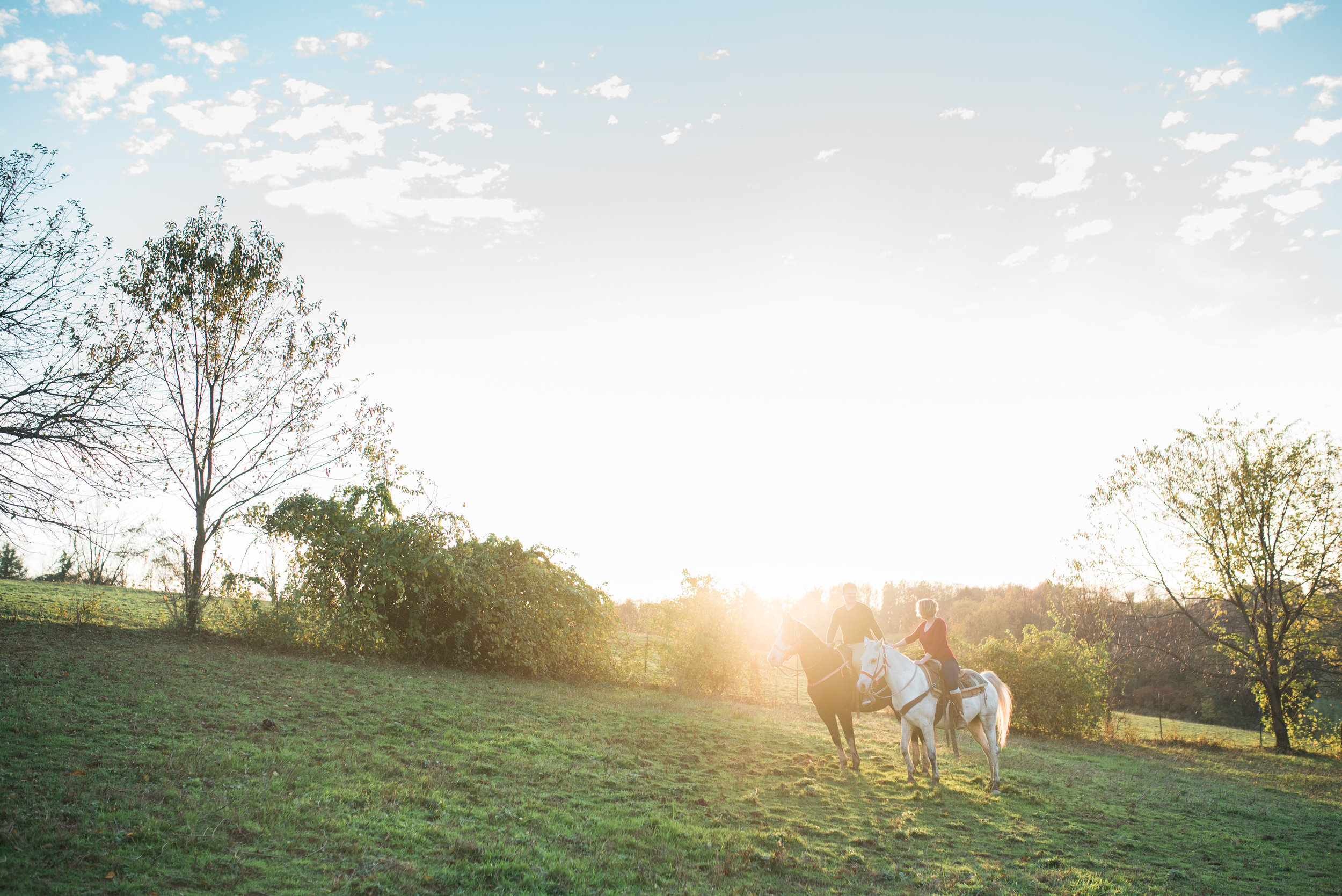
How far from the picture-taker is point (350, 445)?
53.2 feet

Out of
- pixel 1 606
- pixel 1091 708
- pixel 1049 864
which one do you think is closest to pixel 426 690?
pixel 1 606

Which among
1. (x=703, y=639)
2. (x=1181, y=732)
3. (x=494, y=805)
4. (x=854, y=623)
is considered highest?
(x=854, y=623)

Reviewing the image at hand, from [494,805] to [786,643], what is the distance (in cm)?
572

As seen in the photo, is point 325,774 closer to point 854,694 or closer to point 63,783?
point 63,783

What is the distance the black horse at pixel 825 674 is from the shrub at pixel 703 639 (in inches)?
364

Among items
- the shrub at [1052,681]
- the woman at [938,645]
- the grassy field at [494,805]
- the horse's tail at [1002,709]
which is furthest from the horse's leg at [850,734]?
the shrub at [1052,681]

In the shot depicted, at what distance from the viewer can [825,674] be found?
10.3m

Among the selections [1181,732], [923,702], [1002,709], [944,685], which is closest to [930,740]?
[923,702]

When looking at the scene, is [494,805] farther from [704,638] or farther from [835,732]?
[704,638]

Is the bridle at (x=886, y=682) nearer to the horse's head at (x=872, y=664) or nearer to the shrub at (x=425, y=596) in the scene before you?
the horse's head at (x=872, y=664)

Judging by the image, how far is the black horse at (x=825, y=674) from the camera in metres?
10.2

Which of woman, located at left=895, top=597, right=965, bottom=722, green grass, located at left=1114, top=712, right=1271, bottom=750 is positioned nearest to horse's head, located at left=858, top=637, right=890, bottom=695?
woman, located at left=895, top=597, right=965, bottom=722

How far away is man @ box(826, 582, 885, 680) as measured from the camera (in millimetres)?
10023

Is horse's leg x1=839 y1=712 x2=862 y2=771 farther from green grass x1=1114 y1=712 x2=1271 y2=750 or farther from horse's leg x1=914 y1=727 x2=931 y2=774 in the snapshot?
green grass x1=1114 y1=712 x2=1271 y2=750
